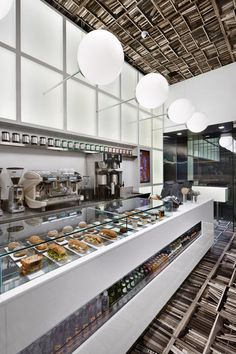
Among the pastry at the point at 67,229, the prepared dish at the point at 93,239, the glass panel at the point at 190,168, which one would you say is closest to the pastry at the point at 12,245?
the pastry at the point at 67,229

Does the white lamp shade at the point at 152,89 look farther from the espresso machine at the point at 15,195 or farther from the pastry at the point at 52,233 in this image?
the pastry at the point at 52,233

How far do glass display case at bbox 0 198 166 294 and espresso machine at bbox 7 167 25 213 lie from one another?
0.48 meters

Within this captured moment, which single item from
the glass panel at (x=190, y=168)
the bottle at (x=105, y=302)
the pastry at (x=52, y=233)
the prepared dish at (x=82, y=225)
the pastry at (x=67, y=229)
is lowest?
the bottle at (x=105, y=302)

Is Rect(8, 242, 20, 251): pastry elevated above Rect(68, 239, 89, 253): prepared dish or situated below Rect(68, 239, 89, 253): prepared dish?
above

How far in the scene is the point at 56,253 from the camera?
1216 mm

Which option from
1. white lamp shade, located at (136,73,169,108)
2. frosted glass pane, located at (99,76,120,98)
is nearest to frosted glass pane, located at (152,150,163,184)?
frosted glass pane, located at (99,76,120,98)

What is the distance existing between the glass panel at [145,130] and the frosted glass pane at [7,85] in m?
2.61

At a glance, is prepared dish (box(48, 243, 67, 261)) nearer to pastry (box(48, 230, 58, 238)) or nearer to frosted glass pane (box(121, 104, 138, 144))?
pastry (box(48, 230, 58, 238))

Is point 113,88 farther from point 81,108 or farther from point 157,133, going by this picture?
point 157,133

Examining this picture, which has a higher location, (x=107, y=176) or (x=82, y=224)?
(x=107, y=176)

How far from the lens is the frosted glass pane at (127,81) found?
3.95m

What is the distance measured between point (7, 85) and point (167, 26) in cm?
251

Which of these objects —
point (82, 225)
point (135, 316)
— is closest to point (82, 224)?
point (82, 225)

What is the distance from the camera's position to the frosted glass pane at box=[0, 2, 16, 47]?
216 centimetres
